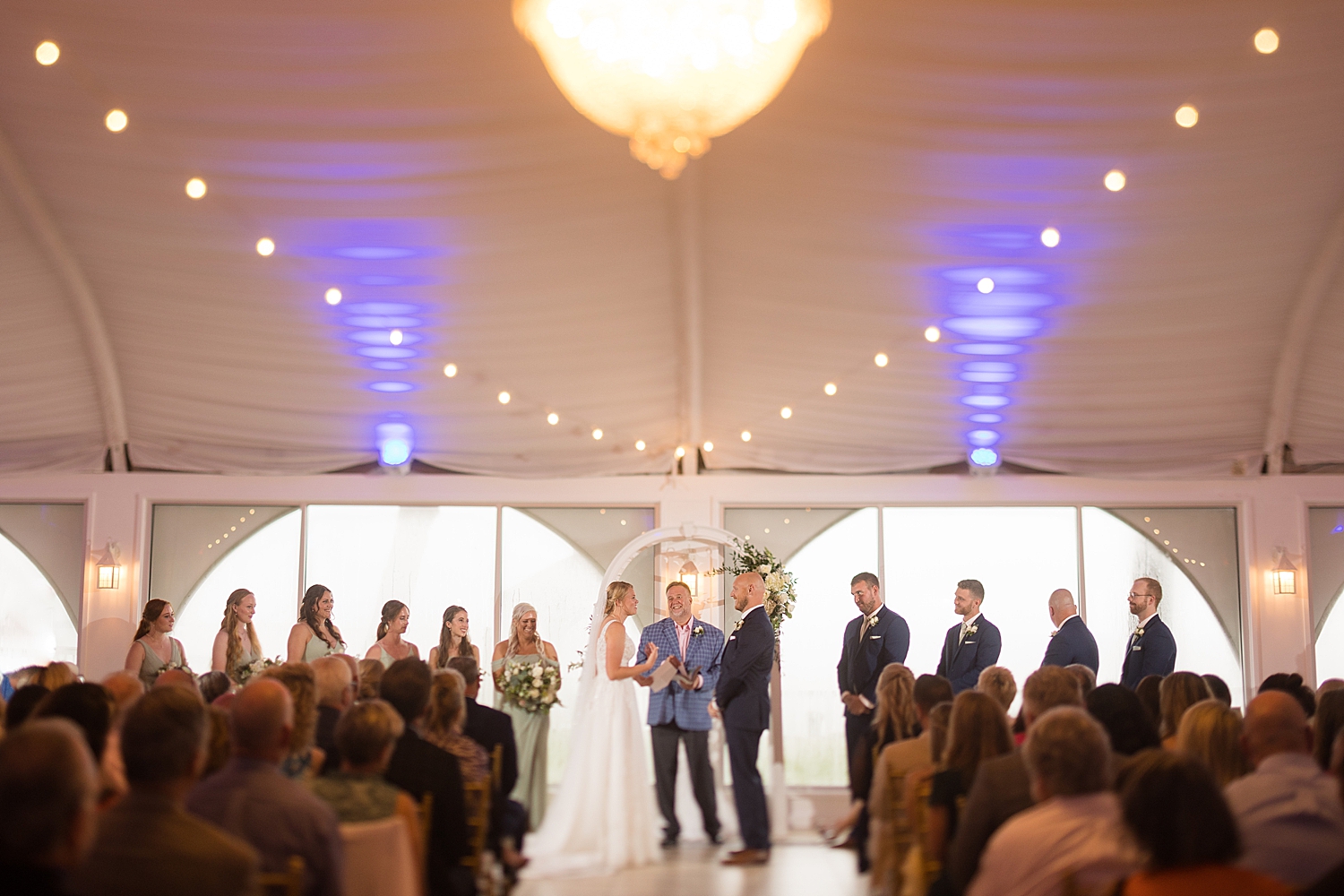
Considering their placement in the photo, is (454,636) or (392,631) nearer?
(392,631)

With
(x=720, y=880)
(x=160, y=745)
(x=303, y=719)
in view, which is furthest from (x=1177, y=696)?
(x=160, y=745)

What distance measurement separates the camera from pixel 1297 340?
9.83m

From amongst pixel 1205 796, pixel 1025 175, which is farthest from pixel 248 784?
pixel 1025 175

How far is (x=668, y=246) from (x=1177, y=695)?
490 centimetres

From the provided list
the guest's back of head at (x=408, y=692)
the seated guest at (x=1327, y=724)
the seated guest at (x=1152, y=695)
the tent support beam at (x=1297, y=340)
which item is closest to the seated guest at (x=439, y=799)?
the guest's back of head at (x=408, y=692)

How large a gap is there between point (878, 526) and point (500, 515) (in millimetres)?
3566

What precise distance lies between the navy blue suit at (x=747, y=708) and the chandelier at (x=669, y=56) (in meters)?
3.82

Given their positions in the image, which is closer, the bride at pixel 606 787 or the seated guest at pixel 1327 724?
the seated guest at pixel 1327 724

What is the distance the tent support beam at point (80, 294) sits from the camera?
27.4 ft

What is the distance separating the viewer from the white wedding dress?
26.0 ft

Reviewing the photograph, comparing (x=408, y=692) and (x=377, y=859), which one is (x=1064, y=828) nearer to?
(x=377, y=859)

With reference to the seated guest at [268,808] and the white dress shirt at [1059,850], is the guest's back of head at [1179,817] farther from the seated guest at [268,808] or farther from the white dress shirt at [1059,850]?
the seated guest at [268,808]

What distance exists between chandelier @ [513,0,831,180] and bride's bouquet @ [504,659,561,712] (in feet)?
13.5

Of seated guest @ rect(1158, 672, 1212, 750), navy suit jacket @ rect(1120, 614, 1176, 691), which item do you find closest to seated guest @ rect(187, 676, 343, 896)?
seated guest @ rect(1158, 672, 1212, 750)
